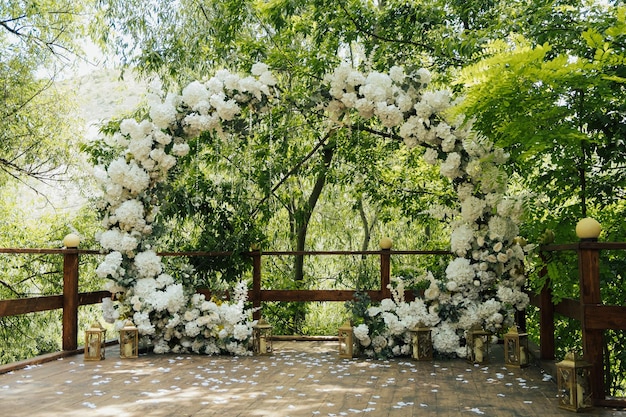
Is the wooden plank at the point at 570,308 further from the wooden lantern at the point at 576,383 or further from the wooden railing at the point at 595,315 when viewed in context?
the wooden lantern at the point at 576,383

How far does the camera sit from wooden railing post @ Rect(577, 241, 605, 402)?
11.9ft

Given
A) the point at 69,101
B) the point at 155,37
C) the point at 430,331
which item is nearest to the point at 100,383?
the point at 430,331

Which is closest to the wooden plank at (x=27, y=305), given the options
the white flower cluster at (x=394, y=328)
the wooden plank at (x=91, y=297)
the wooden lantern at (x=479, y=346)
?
the wooden plank at (x=91, y=297)

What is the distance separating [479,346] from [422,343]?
498 millimetres

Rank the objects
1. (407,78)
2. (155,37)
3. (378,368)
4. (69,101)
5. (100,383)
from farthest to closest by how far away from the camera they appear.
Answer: (69,101), (155,37), (407,78), (378,368), (100,383)

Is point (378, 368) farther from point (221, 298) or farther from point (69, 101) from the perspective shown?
point (69, 101)

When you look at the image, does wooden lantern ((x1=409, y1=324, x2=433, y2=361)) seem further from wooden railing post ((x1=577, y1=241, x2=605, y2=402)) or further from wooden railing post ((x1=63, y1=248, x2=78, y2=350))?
wooden railing post ((x1=63, y1=248, x2=78, y2=350))

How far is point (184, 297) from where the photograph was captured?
19.6 ft

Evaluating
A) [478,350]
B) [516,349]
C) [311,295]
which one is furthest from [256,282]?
[516,349]

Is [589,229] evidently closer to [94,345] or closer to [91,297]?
[94,345]

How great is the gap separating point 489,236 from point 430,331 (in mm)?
1019

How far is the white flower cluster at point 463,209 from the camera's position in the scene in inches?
221

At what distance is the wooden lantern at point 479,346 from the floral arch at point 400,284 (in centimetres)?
22

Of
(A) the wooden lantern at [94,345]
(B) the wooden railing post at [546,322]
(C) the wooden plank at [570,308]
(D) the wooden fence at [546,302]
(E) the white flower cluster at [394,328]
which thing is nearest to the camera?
(D) the wooden fence at [546,302]
